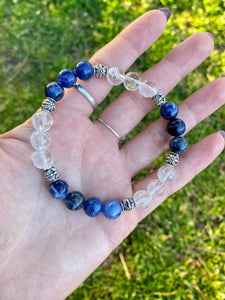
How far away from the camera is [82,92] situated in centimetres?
252

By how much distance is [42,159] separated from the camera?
217cm

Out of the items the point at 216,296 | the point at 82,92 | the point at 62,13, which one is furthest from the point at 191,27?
the point at 216,296

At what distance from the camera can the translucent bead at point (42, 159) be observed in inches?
85.2

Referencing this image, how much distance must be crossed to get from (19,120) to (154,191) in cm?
152

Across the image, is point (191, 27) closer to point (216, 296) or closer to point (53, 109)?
point (53, 109)

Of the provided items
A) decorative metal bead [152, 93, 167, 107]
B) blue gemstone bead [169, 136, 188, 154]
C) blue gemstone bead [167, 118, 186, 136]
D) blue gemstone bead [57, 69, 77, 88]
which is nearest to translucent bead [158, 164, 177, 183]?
blue gemstone bead [169, 136, 188, 154]

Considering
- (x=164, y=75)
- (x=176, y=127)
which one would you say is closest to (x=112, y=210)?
(x=176, y=127)

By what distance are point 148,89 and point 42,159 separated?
1.04 meters

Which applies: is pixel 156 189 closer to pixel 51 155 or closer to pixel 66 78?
pixel 51 155

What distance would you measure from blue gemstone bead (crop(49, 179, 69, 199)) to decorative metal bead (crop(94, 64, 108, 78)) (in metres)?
0.92

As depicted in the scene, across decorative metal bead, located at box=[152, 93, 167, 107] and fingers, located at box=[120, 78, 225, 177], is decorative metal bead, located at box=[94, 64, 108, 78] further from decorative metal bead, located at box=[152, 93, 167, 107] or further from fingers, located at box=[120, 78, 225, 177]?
fingers, located at box=[120, 78, 225, 177]

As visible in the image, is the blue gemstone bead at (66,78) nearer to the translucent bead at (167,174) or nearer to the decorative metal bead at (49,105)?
the decorative metal bead at (49,105)

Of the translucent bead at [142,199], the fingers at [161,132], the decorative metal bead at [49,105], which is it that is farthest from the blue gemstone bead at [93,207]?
the decorative metal bead at [49,105]

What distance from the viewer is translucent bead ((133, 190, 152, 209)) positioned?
237 centimetres
